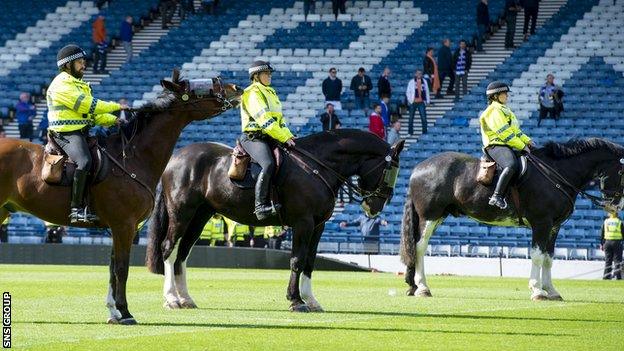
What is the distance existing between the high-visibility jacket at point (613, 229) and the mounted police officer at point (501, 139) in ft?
36.5

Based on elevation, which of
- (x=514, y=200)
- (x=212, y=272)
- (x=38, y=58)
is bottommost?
(x=212, y=272)

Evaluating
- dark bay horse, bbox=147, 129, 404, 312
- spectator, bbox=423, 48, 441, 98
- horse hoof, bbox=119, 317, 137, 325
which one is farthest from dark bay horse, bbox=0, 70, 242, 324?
spectator, bbox=423, 48, 441, 98

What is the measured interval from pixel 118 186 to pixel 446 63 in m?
27.1

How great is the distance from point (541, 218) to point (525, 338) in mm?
7467

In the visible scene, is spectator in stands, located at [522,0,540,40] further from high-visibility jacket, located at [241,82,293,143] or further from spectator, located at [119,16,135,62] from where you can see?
high-visibility jacket, located at [241,82,293,143]

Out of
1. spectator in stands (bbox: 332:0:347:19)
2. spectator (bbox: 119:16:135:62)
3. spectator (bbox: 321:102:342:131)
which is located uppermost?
spectator in stands (bbox: 332:0:347:19)

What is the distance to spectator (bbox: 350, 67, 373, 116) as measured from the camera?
136ft

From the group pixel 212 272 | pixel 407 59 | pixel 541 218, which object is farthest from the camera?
pixel 407 59

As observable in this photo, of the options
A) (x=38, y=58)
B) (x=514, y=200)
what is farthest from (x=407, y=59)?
(x=514, y=200)

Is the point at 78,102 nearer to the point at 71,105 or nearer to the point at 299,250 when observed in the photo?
the point at 71,105

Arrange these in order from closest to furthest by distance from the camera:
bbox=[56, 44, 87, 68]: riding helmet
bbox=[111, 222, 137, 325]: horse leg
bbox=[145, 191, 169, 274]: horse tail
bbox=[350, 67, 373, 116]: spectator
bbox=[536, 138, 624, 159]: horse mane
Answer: bbox=[111, 222, 137, 325]: horse leg
bbox=[56, 44, 87, 68]: riding helmet
bbox=[145, 191, 169, 274]: horse tail
bbox=[536, 138, 624, 159]: horse mane
bbox=[350, 67, 373, 116]: spectator

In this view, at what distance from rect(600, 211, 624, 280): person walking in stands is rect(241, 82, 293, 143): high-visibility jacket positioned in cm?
1584

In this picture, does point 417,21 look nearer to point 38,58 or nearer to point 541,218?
point 38,58

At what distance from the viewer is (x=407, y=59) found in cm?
4459
